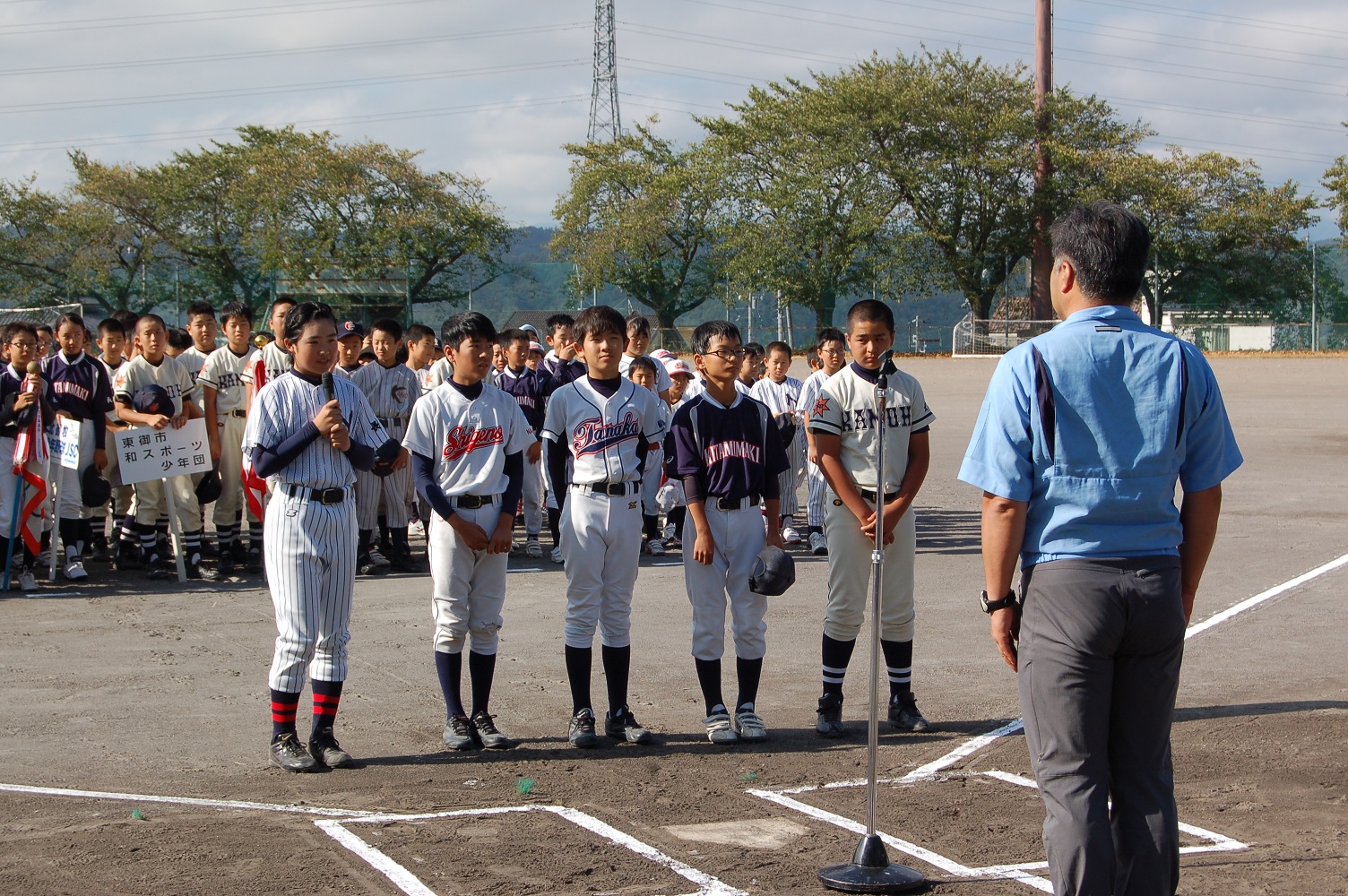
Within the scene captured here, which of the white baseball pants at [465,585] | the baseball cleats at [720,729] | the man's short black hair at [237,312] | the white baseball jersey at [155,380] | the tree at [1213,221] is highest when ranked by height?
the tree at [1213,221]

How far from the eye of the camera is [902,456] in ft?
22.3

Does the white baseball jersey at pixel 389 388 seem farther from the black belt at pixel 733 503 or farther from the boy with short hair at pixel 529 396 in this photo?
the black belt at pixel 733 503

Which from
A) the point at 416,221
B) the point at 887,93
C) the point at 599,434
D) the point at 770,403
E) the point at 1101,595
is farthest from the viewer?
the point at 416,221

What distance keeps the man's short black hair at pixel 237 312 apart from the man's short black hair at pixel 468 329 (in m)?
5.51

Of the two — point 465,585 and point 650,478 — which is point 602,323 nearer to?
point 465,585

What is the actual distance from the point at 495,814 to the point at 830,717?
2059 millimetres

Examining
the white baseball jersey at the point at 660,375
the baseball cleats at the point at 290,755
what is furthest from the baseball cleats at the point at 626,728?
the white baseball jersey at the point at 660,375

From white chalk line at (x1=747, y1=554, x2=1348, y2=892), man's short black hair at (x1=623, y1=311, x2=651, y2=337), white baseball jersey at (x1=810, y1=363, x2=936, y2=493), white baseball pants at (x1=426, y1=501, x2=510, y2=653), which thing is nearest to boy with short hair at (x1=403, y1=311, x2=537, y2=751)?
white baseball pants at (x1=426, y1=501, x2=510, y2=653)

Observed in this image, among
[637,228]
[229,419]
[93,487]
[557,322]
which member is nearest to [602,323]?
[229,419]

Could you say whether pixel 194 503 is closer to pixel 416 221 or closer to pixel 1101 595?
pixel 1101 595

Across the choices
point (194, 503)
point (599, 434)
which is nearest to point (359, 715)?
point (599, 434)

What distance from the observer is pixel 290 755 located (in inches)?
232

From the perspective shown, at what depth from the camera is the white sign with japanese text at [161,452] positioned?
432 inches

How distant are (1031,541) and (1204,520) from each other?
1.76 ft
